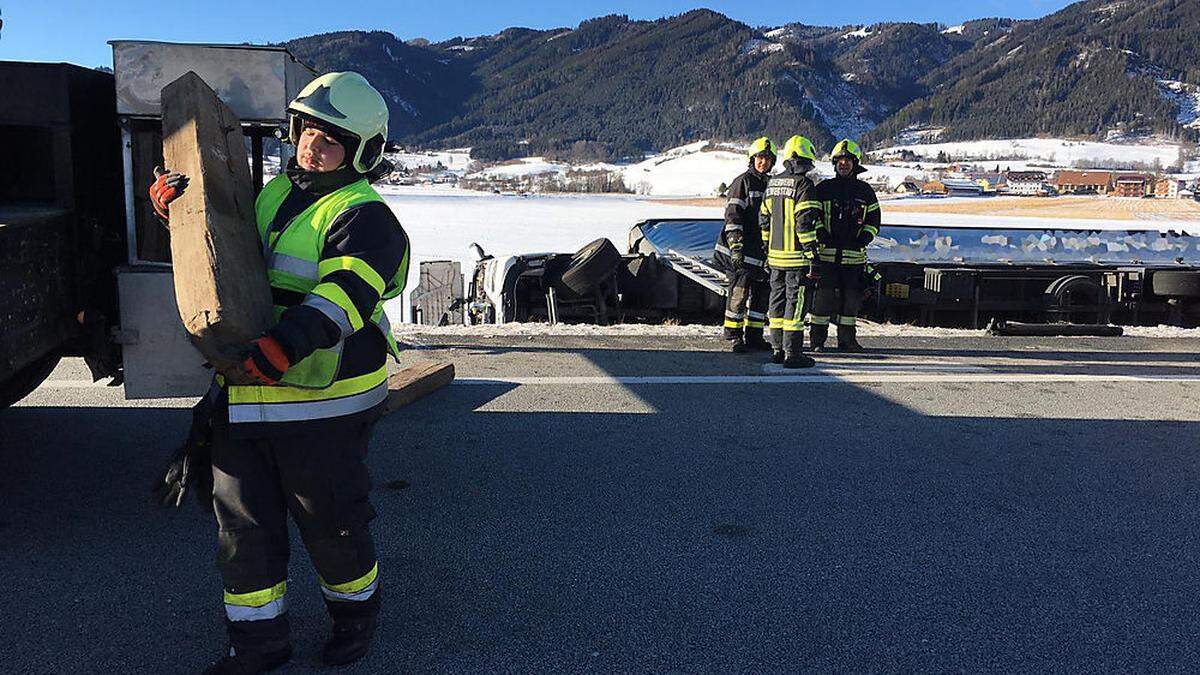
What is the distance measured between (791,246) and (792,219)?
0.21 metres

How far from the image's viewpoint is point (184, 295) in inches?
88.4

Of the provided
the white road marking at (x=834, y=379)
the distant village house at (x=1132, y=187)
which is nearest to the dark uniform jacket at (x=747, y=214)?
the white road marking at (x=834, y=379)

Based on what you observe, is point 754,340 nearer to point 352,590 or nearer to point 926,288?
point 926,288

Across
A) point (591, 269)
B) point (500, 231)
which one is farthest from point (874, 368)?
point (500, 231)

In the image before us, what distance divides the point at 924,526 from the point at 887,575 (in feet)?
1.78

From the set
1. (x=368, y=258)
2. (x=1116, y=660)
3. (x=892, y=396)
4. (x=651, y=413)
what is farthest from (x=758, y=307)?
(x=368, y=258)

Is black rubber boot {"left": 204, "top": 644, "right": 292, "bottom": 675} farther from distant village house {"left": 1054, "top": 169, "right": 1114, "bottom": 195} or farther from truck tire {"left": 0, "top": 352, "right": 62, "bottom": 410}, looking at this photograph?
distant village house {"left": 1054, "top": 169, "right": 1114, "bottom": 195}

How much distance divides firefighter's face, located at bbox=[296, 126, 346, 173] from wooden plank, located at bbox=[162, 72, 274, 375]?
0.24 meters

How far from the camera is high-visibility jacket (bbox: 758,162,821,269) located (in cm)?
690

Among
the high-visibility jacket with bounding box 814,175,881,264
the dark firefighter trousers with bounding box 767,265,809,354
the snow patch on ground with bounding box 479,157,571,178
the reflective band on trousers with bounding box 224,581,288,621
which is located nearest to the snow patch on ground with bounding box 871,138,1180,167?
the snow patch on ground with bounding box 479,157,571,178

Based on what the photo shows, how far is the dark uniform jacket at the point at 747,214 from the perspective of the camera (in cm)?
774

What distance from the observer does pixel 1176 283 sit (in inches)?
391

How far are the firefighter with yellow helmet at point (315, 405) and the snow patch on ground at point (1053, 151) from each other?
15264 centimetres

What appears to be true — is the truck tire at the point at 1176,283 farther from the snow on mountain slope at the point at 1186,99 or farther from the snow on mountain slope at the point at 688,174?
the snow on mountain slope at the point at 1186,99
